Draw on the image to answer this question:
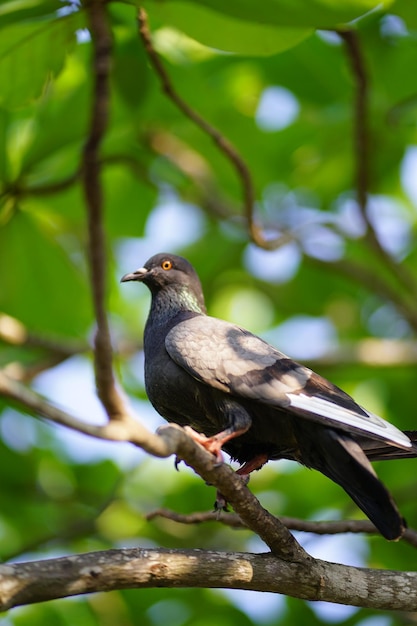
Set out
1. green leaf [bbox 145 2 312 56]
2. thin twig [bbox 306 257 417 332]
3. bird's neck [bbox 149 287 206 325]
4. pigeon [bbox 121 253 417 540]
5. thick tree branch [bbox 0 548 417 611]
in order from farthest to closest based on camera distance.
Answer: thin twig [bbox 306 257 417 332]
bird's neck [bbox 149 287 206 325]
green leaf [bbox 145 2 312 56]
pigeon [bbox 121 253 417 540]
thick tree branch [bbox 0 548 417 611]

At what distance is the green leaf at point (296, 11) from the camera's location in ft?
13.0

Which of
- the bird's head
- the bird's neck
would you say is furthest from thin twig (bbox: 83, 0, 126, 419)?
the bird's head

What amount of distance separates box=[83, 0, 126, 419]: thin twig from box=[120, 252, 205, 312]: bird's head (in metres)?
2.53

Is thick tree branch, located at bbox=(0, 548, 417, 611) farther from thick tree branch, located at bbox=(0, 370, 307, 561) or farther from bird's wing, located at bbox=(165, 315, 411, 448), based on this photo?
bird's wing, located at bbox=(165, 315, 411, 448)

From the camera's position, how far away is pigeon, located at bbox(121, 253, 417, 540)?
4168 mm

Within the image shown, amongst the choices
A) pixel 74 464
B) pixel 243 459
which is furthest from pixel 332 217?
pixel 243 459

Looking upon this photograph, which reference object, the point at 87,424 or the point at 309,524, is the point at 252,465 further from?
the point at 87,424

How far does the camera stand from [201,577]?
370 cm

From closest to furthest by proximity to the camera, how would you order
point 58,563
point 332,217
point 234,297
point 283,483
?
point 58,563 < point 283,483 < point 332,217 < point 234,297

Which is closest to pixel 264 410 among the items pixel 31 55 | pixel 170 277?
pixel 170 277

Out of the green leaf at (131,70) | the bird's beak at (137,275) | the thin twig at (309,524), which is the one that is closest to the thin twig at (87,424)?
the thin twig at (309,524)

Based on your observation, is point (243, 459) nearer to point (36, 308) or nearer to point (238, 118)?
point (36, 308)

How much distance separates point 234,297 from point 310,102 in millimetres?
2647

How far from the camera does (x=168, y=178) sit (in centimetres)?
789
